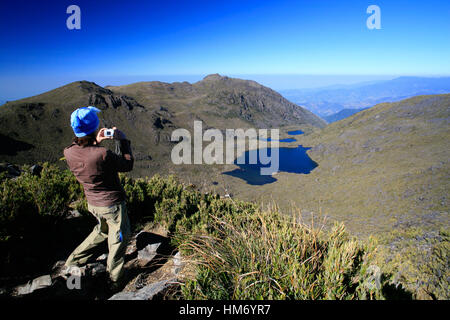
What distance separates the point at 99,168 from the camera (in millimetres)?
2568

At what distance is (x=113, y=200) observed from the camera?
2.79 m

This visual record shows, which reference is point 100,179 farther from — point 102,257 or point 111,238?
point 102,257

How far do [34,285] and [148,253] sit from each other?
1439 mm

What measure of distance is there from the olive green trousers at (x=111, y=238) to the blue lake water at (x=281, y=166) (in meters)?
89.3

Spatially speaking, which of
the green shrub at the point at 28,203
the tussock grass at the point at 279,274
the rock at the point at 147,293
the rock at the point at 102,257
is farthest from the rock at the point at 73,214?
the tussock grass at the point at 279,274

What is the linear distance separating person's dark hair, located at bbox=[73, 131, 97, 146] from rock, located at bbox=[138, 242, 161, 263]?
80.4 inches

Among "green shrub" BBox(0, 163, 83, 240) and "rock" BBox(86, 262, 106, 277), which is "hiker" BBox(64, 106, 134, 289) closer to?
"rock" BBox(86, 262, 106, 277)

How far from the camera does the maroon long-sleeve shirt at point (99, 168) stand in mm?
2539

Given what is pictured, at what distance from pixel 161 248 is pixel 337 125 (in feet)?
472

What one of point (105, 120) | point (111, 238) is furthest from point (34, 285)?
point (105, 120)

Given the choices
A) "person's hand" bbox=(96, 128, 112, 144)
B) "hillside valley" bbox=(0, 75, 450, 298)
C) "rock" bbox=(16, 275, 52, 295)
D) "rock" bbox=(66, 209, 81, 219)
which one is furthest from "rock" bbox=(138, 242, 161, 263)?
"hillside valley" bbox=(0, 75, 450, 298)

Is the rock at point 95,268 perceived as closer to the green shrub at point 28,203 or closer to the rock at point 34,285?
the rock at point 34,285
